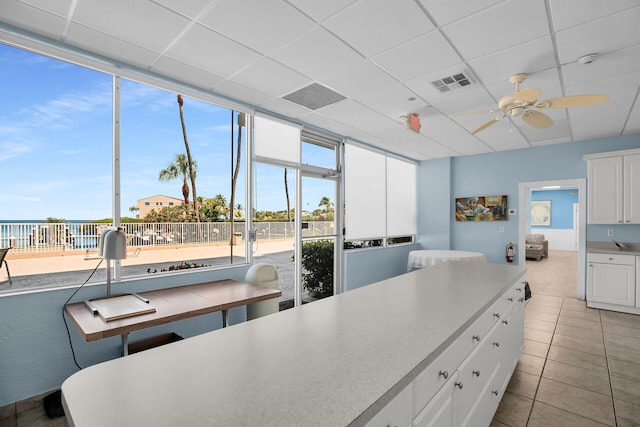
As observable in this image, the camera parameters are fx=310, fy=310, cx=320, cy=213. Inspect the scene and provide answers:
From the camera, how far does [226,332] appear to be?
129cm

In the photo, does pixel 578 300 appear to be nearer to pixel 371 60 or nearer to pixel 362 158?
pixel 362 158

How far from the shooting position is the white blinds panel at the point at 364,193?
5.28 meters

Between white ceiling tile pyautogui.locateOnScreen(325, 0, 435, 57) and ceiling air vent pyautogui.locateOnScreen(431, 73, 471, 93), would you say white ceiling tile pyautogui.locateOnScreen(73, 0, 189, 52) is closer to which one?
white ceiling tile pyautogui.locateOnScreen(325, 0, 435, 57)

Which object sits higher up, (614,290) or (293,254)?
(293,254)

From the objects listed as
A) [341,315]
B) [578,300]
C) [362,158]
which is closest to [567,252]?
[578,300]

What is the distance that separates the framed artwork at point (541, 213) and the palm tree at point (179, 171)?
44.3 feet

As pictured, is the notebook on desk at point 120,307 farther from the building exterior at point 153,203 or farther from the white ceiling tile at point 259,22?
the white ceiling tile at point 259,22

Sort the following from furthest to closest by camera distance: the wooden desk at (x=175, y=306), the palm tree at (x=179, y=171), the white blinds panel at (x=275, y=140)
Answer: the white blinds panel at (x=275, y=140) < the palm tree at (x=179, y=171) < the wooden desk at (x=175, y=306)

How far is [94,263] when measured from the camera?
2.65 meters

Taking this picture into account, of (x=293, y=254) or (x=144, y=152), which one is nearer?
(x=144, y=152)

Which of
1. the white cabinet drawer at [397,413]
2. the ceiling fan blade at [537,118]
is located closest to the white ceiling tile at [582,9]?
the ceiling fan blade at [537,118]

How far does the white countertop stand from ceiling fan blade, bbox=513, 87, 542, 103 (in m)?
2.06

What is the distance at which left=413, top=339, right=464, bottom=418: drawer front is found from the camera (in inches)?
41.0

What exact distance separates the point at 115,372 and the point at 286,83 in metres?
2.86
